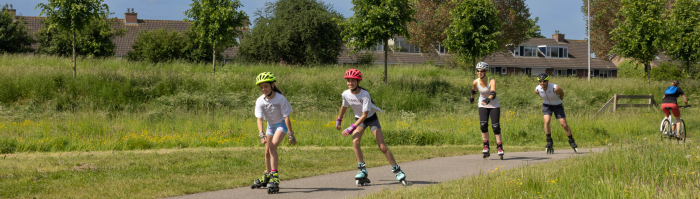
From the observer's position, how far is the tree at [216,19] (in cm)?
2400

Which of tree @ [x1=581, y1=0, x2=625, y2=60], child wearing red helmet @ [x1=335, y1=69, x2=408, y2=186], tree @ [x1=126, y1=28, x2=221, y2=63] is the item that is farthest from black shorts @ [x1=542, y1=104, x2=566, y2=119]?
tree @ [x1=581, y1=0, x2=625, y2=60]

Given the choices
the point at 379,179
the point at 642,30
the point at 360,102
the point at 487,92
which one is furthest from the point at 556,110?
the point at 642,30

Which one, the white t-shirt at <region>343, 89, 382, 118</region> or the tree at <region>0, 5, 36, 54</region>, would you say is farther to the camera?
the tree at <region>0, 5, 36, 54</region>

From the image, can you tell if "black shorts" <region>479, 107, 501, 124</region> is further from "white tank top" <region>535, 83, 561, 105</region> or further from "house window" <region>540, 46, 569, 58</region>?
"house window" <region>540, 46, 569, 58</region>

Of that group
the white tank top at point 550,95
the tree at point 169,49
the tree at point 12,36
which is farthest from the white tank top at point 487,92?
the tree at point 12,36

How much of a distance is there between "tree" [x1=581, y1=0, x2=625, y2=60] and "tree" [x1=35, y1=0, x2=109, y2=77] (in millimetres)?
36023

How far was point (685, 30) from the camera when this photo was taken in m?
33.3

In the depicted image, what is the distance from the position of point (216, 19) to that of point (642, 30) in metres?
21.6

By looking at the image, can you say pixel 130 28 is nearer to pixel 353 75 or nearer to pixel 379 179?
pixel 379 179

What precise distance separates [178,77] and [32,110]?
5.65m

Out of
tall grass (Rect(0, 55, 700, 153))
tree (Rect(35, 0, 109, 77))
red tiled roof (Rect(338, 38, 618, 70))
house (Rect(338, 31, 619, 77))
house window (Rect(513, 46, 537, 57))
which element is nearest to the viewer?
tall grass (Rect(0, 55, 700, 153))

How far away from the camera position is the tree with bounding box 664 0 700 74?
1276 inches

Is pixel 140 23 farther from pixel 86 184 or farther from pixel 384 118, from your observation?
pixel 86 184

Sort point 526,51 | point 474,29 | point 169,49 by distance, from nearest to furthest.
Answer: point 474,29 < point 169,49 < point 526,51
